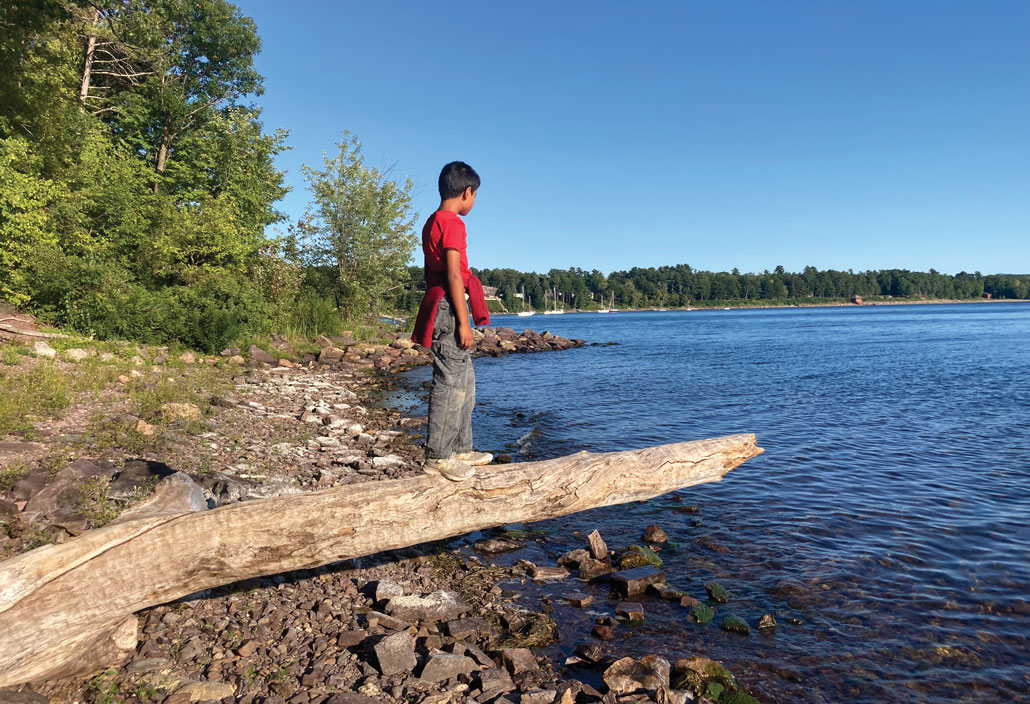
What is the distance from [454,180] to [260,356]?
844 inches

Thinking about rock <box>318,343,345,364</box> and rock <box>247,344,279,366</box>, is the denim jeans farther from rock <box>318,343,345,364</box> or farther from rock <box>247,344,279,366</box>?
rock <box>318,343,345,364</box>

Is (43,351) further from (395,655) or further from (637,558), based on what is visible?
(637,558)

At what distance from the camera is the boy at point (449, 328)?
484 centimetres

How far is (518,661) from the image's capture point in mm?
5461

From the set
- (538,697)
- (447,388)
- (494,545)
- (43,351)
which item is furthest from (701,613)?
(43,351)

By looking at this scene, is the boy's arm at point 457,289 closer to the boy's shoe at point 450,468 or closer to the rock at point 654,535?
the boy's shoe at point 450,468

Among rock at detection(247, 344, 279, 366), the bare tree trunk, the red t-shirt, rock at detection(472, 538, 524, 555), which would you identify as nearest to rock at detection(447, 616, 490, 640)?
rock at detection(472, 538, 524, 555)

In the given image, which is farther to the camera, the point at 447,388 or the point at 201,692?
the point at 447,388

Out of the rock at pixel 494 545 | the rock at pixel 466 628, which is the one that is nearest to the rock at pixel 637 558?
the rock at pixel 494 545

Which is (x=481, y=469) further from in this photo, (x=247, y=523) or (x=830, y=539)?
(x=830, y=539)

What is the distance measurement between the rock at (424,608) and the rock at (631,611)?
2030 millimetres

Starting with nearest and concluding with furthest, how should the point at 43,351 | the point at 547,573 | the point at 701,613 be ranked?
the point at 701,613 → the point at 547,573 → the point at 43,351

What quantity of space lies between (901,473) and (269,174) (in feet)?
101

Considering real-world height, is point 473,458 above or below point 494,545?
above
